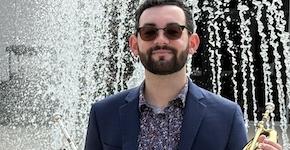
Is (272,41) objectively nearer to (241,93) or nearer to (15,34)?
(241,93)

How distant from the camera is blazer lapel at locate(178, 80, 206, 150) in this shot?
5.17 feet

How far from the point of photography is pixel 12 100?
1115cm

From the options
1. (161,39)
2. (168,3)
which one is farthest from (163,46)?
(168,3)

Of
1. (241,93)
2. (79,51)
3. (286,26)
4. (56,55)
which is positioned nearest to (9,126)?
(56,55)

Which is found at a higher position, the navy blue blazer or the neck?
the neck

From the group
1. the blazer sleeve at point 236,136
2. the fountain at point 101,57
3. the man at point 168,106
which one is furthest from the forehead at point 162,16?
the fountain at point 101,57

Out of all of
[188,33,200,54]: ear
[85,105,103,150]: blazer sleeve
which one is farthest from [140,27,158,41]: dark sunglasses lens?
[85,105,103,150]: blazer sleeve

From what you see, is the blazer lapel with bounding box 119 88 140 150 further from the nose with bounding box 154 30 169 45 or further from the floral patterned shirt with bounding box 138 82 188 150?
the nose with bounding box 154 30 169 45

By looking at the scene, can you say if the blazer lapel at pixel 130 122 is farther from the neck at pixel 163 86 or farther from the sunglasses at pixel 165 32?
the sunglasses at pixel 165 32

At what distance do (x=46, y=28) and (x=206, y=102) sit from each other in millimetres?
8994

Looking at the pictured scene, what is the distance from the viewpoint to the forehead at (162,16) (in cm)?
161

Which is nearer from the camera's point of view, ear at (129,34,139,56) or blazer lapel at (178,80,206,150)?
blazer lapel at (178,80,206,150)

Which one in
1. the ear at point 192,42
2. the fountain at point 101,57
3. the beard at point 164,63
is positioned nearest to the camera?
the beard at point 164,63

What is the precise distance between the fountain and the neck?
6308 mm
